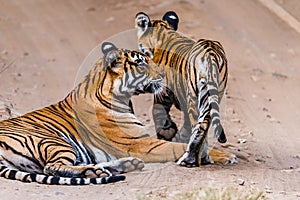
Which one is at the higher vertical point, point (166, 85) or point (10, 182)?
point (166, 85)

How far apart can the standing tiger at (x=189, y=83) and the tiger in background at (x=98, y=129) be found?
19cm

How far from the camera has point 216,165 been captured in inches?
265

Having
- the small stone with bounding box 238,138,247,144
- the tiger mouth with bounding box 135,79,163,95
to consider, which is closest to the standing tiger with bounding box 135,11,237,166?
the tiger mouth with bounding box 135,79,163,95

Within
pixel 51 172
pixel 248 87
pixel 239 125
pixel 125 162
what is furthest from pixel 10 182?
pixel 248 87

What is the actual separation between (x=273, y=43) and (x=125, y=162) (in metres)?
6.03

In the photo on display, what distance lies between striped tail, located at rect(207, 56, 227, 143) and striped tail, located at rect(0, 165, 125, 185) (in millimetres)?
884

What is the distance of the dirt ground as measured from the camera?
6.02 meters

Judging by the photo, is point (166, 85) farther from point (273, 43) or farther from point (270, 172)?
point (273, 43)

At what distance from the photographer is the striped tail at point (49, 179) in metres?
6.01

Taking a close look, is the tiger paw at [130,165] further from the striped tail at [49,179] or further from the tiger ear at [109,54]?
the tiger ear at [109,54]

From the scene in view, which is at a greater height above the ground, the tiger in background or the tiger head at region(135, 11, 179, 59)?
the tiger head at region(135, 11, 179, 59)

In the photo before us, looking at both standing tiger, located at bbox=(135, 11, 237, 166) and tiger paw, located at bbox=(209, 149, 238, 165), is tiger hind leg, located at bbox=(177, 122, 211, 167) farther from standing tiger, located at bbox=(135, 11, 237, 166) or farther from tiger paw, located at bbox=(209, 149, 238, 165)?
tiger paw, located at bbox=(209, 149, 238, 165)

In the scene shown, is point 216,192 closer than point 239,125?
Yes

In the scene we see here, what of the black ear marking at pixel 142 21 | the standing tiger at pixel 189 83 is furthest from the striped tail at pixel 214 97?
the black ear marking at pixel 142 21
